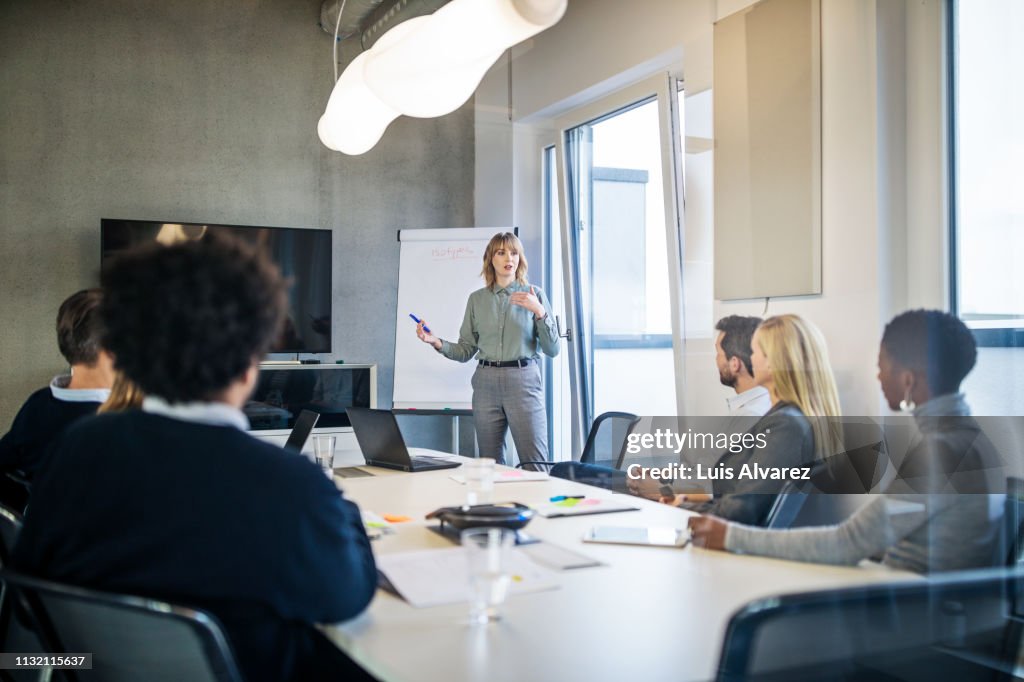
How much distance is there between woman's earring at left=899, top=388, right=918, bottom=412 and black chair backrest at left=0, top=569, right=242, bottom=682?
4.31 ft

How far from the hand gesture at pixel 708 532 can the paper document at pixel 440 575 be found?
1.20 ft

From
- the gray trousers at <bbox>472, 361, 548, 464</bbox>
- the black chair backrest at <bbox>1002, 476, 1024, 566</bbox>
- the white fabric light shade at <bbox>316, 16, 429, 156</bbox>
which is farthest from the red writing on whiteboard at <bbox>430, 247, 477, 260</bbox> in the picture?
the black chair backrest at <bbox>1002, 476, 1024, 566</bbox>

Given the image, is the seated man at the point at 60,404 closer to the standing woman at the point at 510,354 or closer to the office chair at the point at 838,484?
the office chair at the point at 838,484

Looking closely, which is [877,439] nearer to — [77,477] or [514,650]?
[514,650]

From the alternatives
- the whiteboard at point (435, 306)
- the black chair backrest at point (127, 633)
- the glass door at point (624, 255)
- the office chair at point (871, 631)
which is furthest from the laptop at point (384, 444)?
the whiteboard at point (435, 306)

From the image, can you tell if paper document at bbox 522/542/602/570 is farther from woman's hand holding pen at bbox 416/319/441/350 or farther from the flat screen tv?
the flat screen tv

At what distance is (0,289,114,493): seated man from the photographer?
2.38 m

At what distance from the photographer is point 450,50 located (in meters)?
2.01

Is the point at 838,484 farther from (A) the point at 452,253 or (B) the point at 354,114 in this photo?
(A) the point at 452,253

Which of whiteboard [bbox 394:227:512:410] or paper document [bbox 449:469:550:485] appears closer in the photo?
paper document [bbox 449:469:550:485]

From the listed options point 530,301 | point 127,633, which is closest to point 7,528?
point 127,633

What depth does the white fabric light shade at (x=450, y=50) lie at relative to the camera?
184 centimetres

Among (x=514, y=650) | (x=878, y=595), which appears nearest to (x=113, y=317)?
(x=514, y=650)

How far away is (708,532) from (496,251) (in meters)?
3.19
